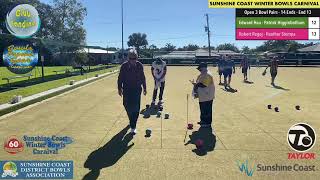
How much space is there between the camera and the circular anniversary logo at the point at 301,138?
24.0ft

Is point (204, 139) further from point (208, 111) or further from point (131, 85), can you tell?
point (131, 85)

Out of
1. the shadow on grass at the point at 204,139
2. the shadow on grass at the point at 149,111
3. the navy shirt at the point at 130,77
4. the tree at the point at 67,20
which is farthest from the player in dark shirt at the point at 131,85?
the tree at the point at 67,20

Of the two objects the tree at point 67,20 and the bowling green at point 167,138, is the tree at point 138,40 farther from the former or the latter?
the bowling green at point 167,138

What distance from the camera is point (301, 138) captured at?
25.9 feet

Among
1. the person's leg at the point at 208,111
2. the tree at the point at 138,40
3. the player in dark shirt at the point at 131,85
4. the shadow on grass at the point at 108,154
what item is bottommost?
the shadow on grass at the point at 108,154

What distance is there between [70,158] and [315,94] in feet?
44.2

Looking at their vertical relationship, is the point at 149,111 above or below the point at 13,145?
above

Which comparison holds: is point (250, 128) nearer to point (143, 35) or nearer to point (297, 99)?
point (297, 99)

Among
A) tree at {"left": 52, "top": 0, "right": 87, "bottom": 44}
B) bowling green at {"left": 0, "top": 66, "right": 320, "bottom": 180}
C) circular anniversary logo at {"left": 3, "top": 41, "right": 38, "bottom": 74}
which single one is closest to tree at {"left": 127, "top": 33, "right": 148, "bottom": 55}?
tree at {"left": 52, "top": 0, "right": 87, "bottom": 44}

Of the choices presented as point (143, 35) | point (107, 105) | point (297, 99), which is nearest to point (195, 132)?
point (107, 105)

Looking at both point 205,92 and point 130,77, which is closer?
point 130,77

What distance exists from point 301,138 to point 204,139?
2107 mm

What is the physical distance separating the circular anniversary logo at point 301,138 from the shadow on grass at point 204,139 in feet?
5.40

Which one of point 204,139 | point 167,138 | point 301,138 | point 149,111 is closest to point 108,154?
point 167,138
